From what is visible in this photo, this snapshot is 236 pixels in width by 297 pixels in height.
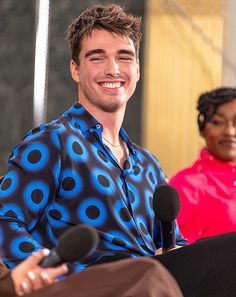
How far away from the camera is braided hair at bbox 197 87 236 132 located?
8.16 ft

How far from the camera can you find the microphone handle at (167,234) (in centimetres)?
143

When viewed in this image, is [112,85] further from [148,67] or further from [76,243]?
[148,67]

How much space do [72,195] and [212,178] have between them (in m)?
0.86

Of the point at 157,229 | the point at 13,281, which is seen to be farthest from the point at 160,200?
the point at 13,281

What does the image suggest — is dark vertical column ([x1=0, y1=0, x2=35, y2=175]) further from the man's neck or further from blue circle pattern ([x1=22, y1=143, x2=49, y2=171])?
blue circle pattern ([x1=22, y1=143, x2=49, y2=171])

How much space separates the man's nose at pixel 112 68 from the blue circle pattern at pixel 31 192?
0.30 meters

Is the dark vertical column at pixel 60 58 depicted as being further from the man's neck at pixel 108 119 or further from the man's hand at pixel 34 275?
the man's hand at pixel 34 275

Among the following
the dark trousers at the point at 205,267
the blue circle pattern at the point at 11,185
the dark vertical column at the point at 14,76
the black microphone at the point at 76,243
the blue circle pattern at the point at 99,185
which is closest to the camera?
the black microphone at the point at 76,243

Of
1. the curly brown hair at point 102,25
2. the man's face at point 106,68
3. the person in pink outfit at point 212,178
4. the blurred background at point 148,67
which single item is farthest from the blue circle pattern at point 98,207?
the blurred background at point 148,67

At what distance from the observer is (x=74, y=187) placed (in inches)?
60.6

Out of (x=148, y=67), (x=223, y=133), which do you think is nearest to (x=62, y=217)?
(x=223, y=133)

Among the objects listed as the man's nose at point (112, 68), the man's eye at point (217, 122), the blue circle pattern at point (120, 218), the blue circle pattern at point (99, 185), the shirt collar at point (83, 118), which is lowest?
the blue circle pattern at point (120, 218)

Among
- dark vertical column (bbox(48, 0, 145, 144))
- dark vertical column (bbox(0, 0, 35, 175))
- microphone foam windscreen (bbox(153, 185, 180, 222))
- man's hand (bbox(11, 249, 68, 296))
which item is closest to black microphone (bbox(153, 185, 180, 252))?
microphone foam windscreen (bbox(153, 185, 180, 222))

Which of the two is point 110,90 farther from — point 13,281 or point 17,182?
point 13,281
